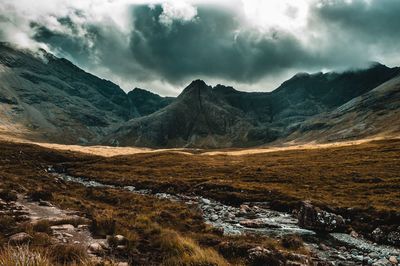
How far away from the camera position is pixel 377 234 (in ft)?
80.5

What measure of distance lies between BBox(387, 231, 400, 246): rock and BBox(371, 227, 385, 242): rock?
0.52 m

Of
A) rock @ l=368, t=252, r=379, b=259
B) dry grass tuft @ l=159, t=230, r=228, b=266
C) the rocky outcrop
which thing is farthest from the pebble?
the rocky outcrop

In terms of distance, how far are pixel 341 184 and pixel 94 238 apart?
4543cm

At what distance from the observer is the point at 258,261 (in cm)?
1294

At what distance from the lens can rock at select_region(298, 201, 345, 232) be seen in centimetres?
2586

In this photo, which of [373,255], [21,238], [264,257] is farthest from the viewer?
[373,255]

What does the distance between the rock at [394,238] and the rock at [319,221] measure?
3.64m

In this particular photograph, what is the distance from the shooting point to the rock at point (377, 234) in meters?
24.0

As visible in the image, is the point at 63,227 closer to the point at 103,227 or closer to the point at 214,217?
the point at 103,227

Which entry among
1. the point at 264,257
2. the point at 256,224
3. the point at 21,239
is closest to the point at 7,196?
the point at 21,239

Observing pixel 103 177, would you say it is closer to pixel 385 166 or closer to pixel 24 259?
pixel 385 166

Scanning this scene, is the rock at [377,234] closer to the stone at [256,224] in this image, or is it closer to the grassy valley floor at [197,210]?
the grassy valley floor at [197,210]

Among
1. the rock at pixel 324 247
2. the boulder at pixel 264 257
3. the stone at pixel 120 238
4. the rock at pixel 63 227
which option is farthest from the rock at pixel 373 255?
the rock at pixel 63 227

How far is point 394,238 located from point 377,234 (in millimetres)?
1371
